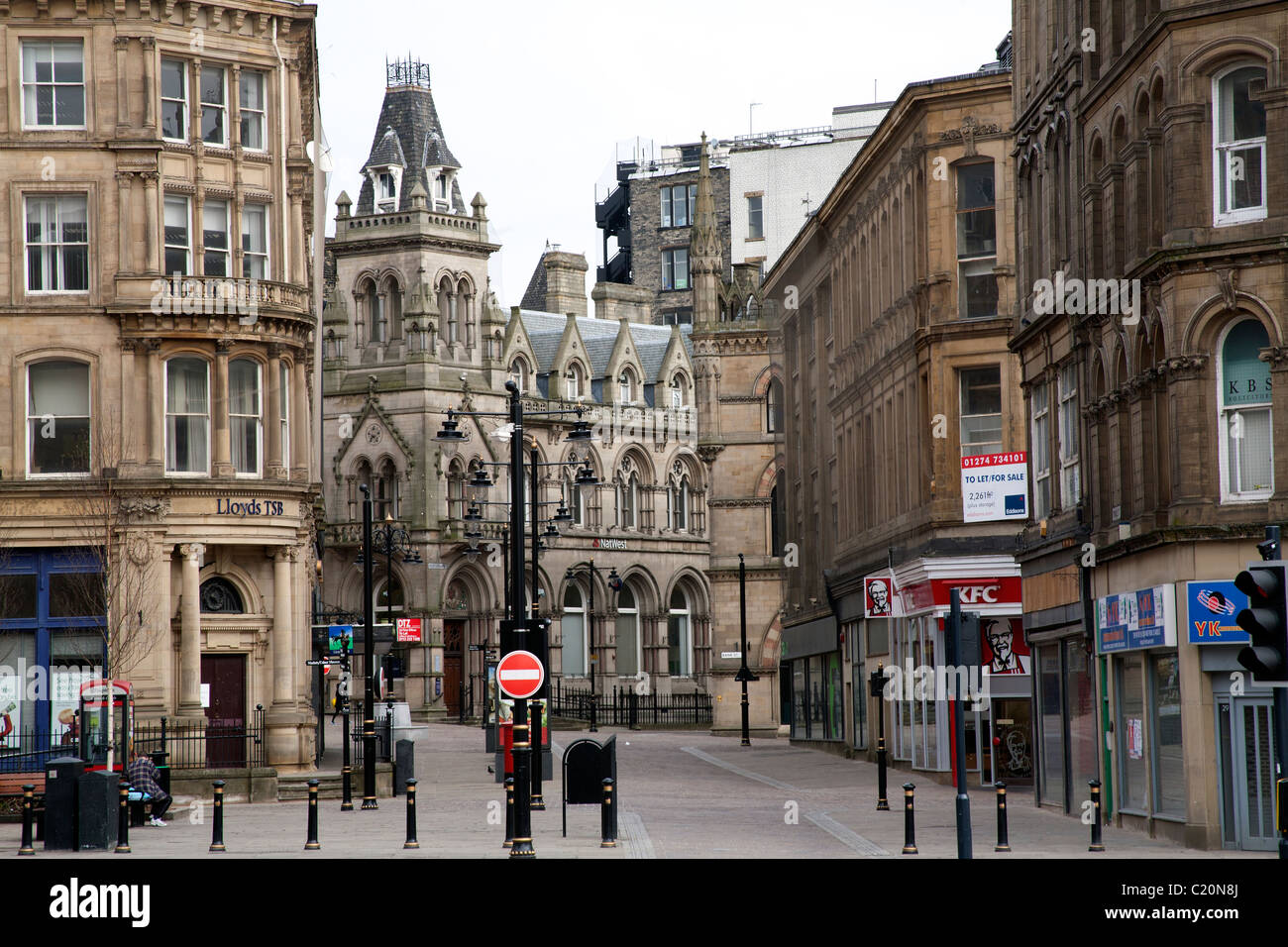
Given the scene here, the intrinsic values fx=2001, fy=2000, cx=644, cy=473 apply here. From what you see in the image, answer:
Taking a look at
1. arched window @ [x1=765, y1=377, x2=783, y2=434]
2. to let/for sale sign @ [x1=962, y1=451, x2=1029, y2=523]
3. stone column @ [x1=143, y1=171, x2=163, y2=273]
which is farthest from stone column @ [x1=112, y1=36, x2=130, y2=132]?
arched window @ [x1=765, y1=377, x2=783, y2=434]

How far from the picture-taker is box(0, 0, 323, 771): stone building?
40.3 m

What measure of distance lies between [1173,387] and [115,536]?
22.6 m

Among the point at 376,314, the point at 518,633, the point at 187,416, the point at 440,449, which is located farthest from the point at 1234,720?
the point at 376,314

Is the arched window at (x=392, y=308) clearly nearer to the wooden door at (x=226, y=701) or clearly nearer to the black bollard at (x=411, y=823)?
the wooden door at (x=226, y=701)

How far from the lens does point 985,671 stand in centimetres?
3884

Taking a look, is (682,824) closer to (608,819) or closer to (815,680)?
(608,819)

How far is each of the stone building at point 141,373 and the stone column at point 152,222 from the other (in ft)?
0.12

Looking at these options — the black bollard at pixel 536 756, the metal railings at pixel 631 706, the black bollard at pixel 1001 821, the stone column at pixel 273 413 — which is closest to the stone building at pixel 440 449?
the metal railings at pixel 631 706

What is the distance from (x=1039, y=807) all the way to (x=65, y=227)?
22561mm

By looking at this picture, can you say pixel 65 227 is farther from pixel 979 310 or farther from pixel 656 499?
pixel 656 499

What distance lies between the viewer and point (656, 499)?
9500 cm

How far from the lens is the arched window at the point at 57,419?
40.7 metres

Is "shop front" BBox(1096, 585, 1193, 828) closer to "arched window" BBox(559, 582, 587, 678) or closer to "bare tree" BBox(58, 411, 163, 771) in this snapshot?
"bare tree" BBox(58, 411, 163, 771)
